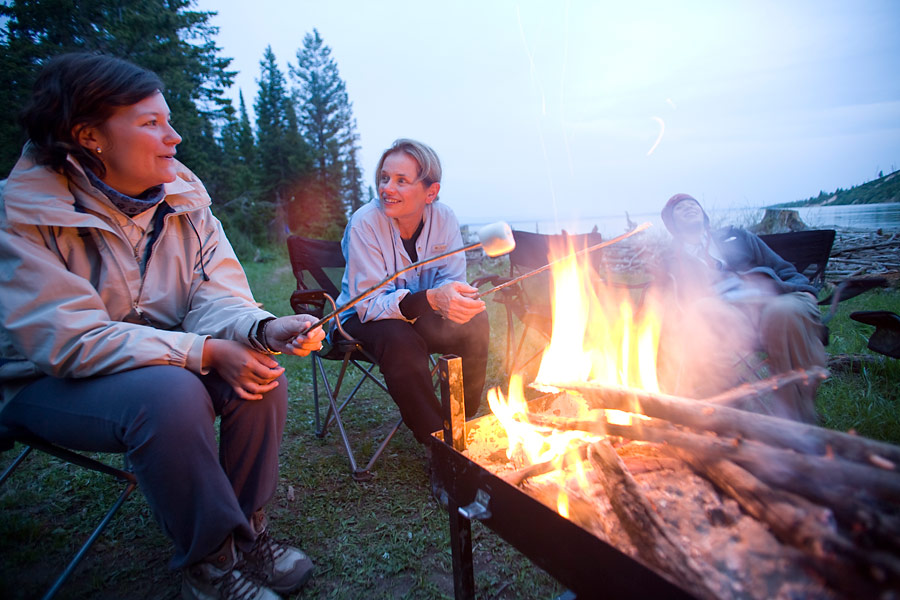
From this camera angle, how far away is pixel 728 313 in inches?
111

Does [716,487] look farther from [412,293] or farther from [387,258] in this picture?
[387,258]

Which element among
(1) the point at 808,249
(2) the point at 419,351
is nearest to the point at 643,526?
(2) the point at 419,351

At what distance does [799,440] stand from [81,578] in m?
2.47

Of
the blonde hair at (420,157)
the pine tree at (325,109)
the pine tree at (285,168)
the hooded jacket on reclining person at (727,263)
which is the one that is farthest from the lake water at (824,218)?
the pine tree at (325,109)

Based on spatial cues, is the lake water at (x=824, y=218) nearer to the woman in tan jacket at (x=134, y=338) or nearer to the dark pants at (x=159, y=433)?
the woman in tan jacket at (x=134, y=338)

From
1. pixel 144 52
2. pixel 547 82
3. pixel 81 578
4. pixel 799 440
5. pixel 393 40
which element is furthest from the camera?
pixel 144 52

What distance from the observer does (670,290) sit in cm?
327

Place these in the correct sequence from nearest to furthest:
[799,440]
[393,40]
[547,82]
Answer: [799,440]
[547,82]
[393,40]

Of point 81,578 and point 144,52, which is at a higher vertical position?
point 144,52

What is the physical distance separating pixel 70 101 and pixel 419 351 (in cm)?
164

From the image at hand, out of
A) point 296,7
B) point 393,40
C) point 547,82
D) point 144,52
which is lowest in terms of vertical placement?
point 547,82

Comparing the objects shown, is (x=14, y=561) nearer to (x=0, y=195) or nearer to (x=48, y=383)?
(x=48, y=383)

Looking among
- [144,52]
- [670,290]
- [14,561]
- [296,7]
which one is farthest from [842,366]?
[144,52]

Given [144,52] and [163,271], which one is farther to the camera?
[144,52]
